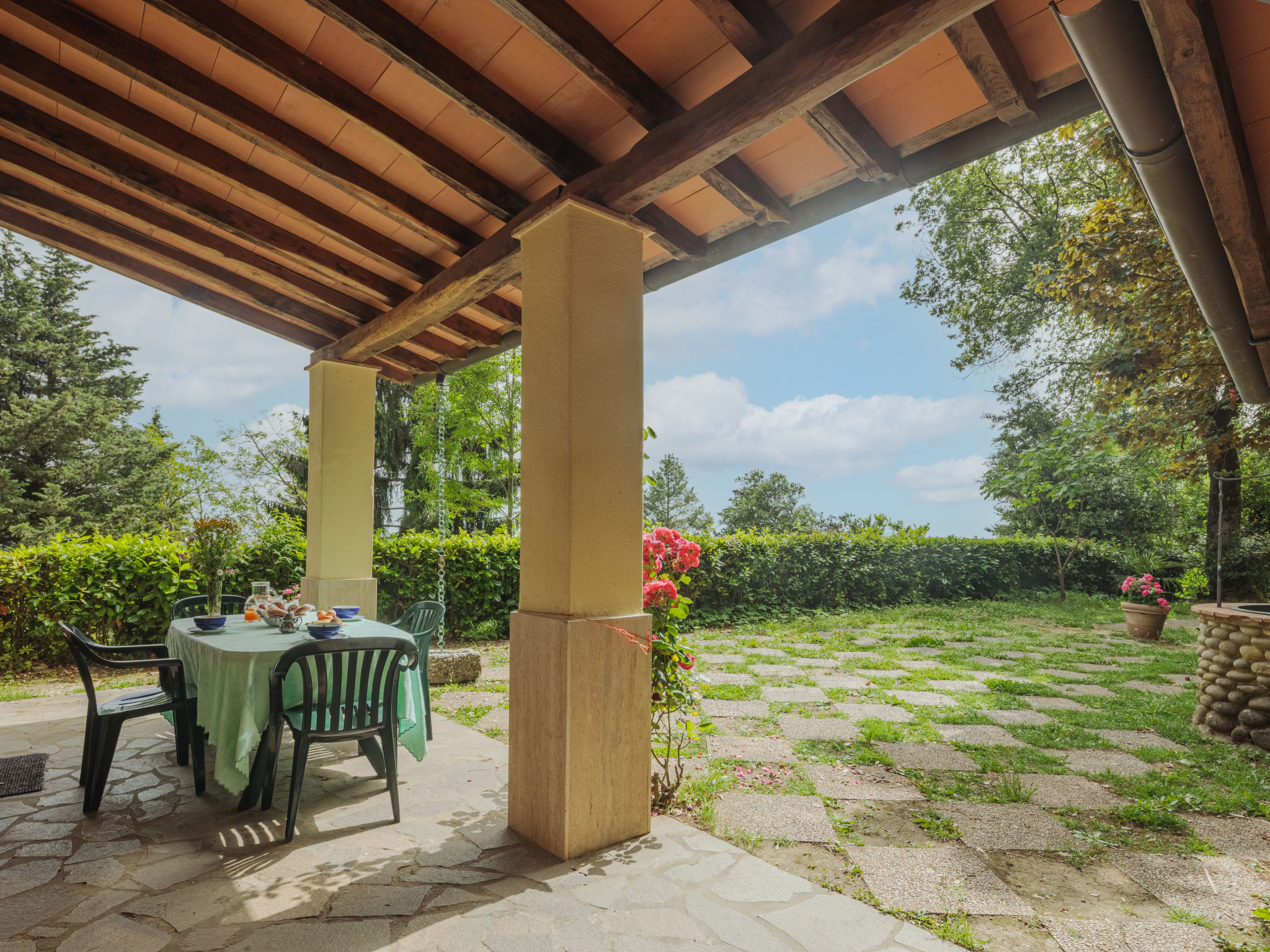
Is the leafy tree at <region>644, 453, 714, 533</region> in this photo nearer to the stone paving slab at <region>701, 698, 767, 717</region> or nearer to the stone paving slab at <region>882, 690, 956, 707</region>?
the stone paving slab at <region>882, 690, 956, 707</region>

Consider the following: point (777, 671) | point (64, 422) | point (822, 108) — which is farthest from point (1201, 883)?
point (64, 422)

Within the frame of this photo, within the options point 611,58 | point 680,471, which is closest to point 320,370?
point 611,58

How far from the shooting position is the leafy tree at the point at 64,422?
1420cm

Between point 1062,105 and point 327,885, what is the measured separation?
3506 millimetres

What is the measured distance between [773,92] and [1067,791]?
11.2ft

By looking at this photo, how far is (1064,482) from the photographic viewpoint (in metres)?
13.2

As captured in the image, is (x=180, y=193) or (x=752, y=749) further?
(x=752, y=749)

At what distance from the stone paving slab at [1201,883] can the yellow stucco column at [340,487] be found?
4.79 m

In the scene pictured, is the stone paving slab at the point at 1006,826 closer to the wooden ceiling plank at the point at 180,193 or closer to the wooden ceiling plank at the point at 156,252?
the wooden ceiling plank at the point at 180,193

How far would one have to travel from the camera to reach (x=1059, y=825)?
288cm

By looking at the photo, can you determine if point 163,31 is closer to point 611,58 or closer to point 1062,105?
point 611,58

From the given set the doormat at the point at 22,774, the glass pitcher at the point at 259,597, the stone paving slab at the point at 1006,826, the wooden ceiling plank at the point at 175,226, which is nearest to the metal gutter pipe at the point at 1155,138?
the stone paving slab at the point at 1006,826

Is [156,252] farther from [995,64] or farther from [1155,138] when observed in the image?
[1155,138]

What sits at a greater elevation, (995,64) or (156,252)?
(156,252)
